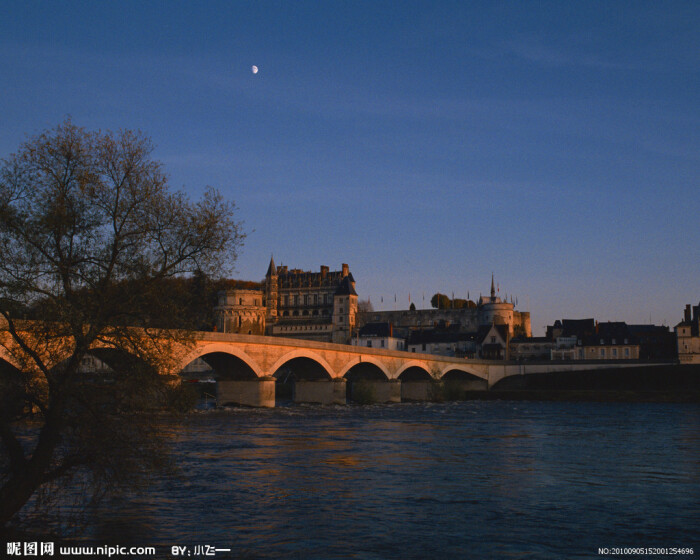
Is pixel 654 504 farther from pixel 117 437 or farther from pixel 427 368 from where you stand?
pixel 427 368

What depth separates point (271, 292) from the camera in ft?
541

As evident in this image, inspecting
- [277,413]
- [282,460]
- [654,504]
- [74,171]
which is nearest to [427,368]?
[277,413]

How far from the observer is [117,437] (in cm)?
1357

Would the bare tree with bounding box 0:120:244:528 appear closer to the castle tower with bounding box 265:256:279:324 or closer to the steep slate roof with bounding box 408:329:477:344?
the steep slate roof with bounding box 408:329:477:344

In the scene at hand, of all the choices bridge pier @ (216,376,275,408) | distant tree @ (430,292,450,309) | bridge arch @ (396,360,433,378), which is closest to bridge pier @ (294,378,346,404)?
bridge pier @ (216,376,275,408)

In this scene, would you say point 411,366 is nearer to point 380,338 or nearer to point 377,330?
point 380,338

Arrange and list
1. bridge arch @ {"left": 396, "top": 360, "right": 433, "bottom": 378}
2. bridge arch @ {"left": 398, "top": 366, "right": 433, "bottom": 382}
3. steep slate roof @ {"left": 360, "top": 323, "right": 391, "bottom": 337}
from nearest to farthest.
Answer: bridge arch @ {"left": 396, "top": 360, "right": 433, "bottom": 378}, bridge arch @ {"left": 398, "top": 366, "right": 433, "bottom": 382}, steep slate roof @ {"left": 360, "top": 323, "right": 391, "bottom": 337}

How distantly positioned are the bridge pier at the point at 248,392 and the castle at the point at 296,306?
85884 mm

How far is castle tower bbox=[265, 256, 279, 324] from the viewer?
16300cm

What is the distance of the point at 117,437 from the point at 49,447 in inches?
47.3

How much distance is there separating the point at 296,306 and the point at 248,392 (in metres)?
105

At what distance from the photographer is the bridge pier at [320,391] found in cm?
6994

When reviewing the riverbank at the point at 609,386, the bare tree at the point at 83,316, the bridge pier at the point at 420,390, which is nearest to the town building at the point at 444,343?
the riverbank at the point at 609,386

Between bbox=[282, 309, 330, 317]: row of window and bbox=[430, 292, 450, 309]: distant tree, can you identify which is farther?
bbox=[430, 292, 450, 309]: distant tree
